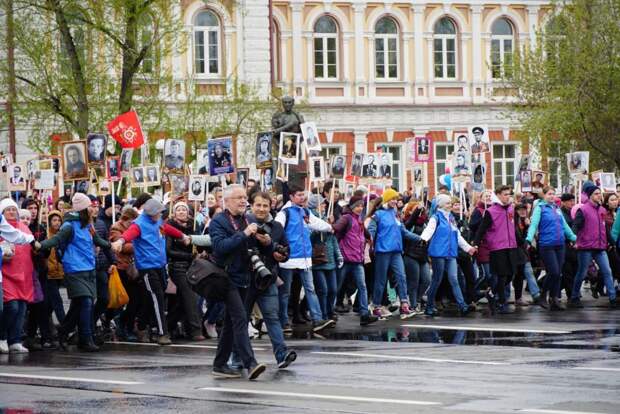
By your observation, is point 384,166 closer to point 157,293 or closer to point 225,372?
point 157,293

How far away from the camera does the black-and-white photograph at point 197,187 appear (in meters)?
25.7

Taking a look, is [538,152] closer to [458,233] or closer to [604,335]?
[458,233]

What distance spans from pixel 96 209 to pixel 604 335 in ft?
23.0

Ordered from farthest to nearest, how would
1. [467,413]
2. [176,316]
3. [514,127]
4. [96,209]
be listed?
[514,127] → [96,209] → [176,316] → [467,413]

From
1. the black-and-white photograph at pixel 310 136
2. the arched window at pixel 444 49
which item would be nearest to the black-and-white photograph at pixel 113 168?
the black-and-white photograph at pixel 310 136

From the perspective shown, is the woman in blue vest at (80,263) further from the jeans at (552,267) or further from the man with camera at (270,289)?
the jeans at (552,267)

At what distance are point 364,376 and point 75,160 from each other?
11729 mm

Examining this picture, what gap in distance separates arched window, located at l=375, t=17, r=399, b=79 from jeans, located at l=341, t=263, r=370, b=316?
1343 inches

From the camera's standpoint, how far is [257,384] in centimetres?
1520

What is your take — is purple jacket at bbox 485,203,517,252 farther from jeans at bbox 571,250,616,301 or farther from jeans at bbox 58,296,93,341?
jeans at bbox 58,296,93,341

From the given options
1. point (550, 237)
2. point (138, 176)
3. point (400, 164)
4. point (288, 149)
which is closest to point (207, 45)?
point (400, 164)

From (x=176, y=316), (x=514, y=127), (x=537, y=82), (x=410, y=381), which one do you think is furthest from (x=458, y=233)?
(x=514, y=127)

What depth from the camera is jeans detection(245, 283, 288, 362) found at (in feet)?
53.3

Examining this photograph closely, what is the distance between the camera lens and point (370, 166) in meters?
28.9
